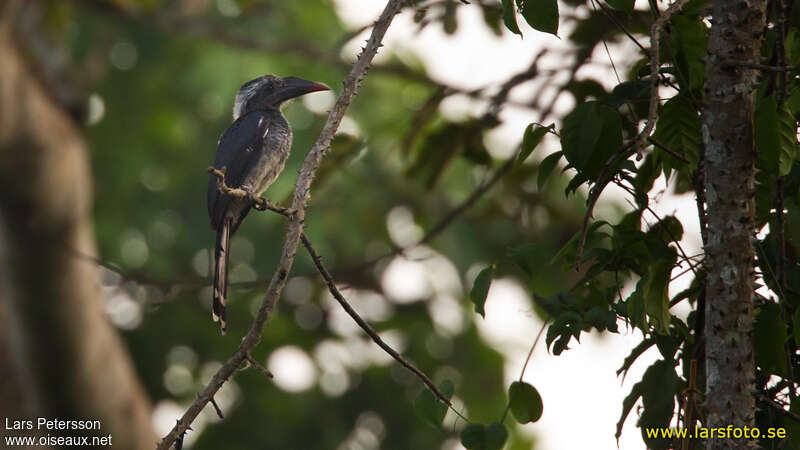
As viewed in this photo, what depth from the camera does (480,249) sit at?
709 cm

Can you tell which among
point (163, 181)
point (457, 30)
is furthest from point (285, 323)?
point (457, 30)

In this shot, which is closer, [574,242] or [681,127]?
[681,127]

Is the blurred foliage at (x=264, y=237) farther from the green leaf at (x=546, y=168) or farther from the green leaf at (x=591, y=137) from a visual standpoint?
the green leaf at (x=591, y=137)

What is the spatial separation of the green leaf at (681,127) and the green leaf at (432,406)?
0.77 meters

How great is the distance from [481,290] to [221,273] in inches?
56.1

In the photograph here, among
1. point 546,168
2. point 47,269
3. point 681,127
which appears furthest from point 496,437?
point 47,269

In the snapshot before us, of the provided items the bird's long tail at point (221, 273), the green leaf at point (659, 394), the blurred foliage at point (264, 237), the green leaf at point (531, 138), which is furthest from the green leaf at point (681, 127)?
the blurred foliage at point (264, 237)

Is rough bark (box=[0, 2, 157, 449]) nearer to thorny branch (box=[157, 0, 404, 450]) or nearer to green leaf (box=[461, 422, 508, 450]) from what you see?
thorny branch (box=[157, 0, 404, 450])

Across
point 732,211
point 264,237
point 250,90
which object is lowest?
point 732,211

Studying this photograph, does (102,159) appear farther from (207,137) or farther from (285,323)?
(285,323)

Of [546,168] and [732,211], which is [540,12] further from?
[732,211]

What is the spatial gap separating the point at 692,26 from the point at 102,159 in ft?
24.5

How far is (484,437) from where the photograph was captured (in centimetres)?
212

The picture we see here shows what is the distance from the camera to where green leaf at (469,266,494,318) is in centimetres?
213
